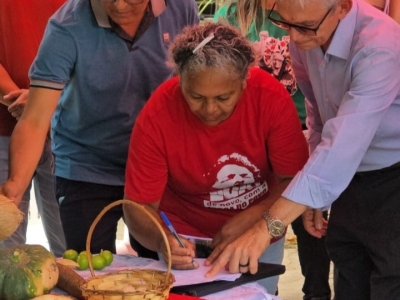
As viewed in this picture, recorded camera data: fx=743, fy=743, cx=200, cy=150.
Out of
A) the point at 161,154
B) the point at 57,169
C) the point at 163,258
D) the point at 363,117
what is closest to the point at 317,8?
the point at 363,117

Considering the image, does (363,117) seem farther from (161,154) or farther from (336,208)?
(161,154)

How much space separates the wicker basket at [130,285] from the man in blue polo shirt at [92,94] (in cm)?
54

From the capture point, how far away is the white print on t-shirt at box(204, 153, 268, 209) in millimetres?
1928

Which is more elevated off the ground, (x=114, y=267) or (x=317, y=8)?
(x=317, y=8)

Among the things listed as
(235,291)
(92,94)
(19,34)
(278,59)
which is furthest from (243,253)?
(19,34)

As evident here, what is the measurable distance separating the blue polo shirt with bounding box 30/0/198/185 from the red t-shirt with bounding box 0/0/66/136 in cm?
37

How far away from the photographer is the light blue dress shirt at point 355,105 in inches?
67.7

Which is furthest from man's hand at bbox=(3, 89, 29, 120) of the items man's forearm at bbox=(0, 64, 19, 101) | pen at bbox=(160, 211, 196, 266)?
pen at bbox=(160, 211, 196, 266)

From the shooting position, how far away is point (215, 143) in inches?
75.6

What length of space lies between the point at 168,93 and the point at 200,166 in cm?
21

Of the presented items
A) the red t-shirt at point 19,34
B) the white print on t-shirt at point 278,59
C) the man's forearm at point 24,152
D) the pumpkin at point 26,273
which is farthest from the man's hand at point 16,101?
the pumpkin at point 26,273

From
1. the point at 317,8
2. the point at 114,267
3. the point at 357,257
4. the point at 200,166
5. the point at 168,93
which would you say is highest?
the point at 317,8

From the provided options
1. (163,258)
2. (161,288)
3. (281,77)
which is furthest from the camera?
(281,77)

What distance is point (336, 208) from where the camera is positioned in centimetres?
203
